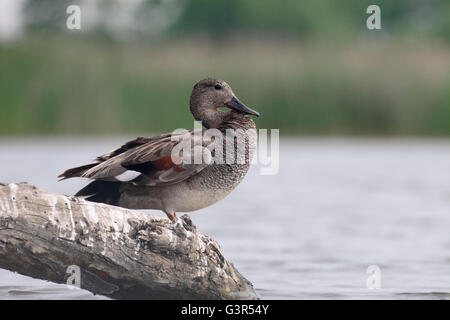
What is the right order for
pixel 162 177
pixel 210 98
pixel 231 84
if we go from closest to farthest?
pixel 162 177, pixel 210 98, pixel 231 84

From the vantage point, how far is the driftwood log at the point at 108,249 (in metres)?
3.78

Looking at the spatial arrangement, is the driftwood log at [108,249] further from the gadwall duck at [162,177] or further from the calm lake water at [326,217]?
the calm lake water at [326,217]

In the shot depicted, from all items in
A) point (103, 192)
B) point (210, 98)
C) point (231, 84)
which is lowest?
point (103, 192)

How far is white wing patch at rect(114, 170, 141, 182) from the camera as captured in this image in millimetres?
4070

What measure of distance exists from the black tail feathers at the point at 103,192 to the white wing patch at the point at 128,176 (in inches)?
4.8

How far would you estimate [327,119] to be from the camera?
48.0 feet

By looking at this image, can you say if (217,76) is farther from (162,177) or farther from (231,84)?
(162,177)

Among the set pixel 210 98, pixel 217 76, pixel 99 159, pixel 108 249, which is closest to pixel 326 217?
pixel 210 98

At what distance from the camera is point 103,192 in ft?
13.8

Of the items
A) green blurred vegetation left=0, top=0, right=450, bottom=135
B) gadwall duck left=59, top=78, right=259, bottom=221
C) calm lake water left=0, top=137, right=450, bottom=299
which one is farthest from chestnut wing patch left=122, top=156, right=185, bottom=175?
green blurred vegetation left=0, top=0, right=450, bottom=135

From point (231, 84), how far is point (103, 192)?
392 inches

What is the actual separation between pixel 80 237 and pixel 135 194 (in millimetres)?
430

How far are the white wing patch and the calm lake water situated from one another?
922mm

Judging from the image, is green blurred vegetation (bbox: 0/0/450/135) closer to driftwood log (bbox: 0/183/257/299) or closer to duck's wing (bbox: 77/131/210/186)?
duck's wing (bbox: 77/131/210/186)
